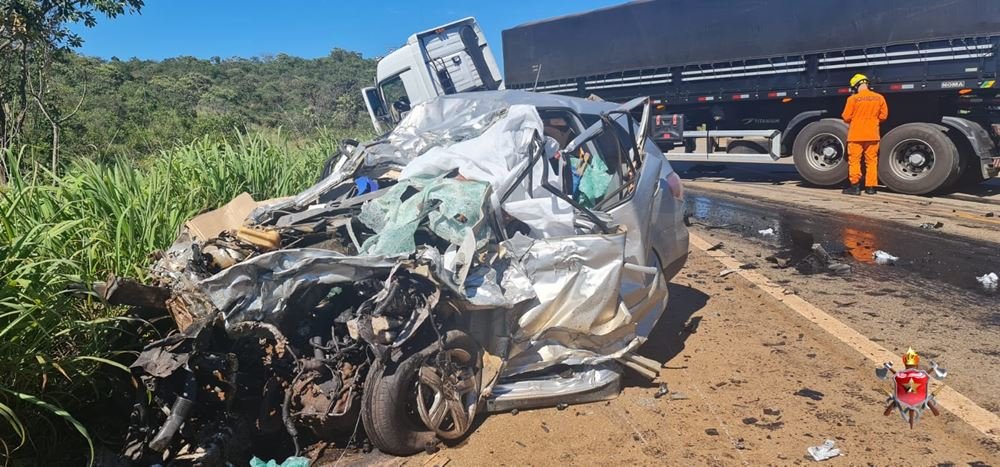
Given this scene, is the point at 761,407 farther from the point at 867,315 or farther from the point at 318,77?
the point at 318,77

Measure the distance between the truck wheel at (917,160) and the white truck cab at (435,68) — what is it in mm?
6882

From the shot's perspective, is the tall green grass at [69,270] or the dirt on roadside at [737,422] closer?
the tall green grass at [69,270]

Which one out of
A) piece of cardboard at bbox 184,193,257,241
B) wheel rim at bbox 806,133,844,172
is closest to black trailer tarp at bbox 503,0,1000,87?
wheel rim at bbox 806,133,844,172

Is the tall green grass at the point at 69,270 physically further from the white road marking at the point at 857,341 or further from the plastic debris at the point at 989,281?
the plastic debris at the point at 989,281

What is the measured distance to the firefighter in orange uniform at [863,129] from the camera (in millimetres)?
10375

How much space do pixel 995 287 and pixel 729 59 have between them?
25.3 feet

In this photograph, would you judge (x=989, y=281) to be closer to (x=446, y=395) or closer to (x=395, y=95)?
(x=446, y=395)

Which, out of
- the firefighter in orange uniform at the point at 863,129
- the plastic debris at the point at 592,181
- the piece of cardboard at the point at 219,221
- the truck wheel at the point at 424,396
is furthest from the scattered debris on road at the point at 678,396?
the firefighter in orange uniform at the point at 863,129

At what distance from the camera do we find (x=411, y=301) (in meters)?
3.22

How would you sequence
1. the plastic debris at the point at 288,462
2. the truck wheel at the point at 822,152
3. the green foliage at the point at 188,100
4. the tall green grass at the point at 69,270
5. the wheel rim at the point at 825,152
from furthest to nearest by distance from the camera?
the wheel rim at the point at 825,152
the truck wheel at the point at 822,152
the green foliage at the point at 188,100
the plastic debris at the point at 288,462
the tall green grass at the point at 69,270

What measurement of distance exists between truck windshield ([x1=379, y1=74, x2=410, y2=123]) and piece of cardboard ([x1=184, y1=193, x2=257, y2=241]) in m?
9.28

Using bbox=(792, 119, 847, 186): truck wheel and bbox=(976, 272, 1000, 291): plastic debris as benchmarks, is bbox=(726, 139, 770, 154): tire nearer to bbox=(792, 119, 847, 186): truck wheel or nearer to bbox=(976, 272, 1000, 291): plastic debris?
bbox=(792, 119, 847, 186): truck wheel

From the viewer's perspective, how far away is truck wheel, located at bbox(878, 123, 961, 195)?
1019 centimetres

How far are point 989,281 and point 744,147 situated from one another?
7.78 m
